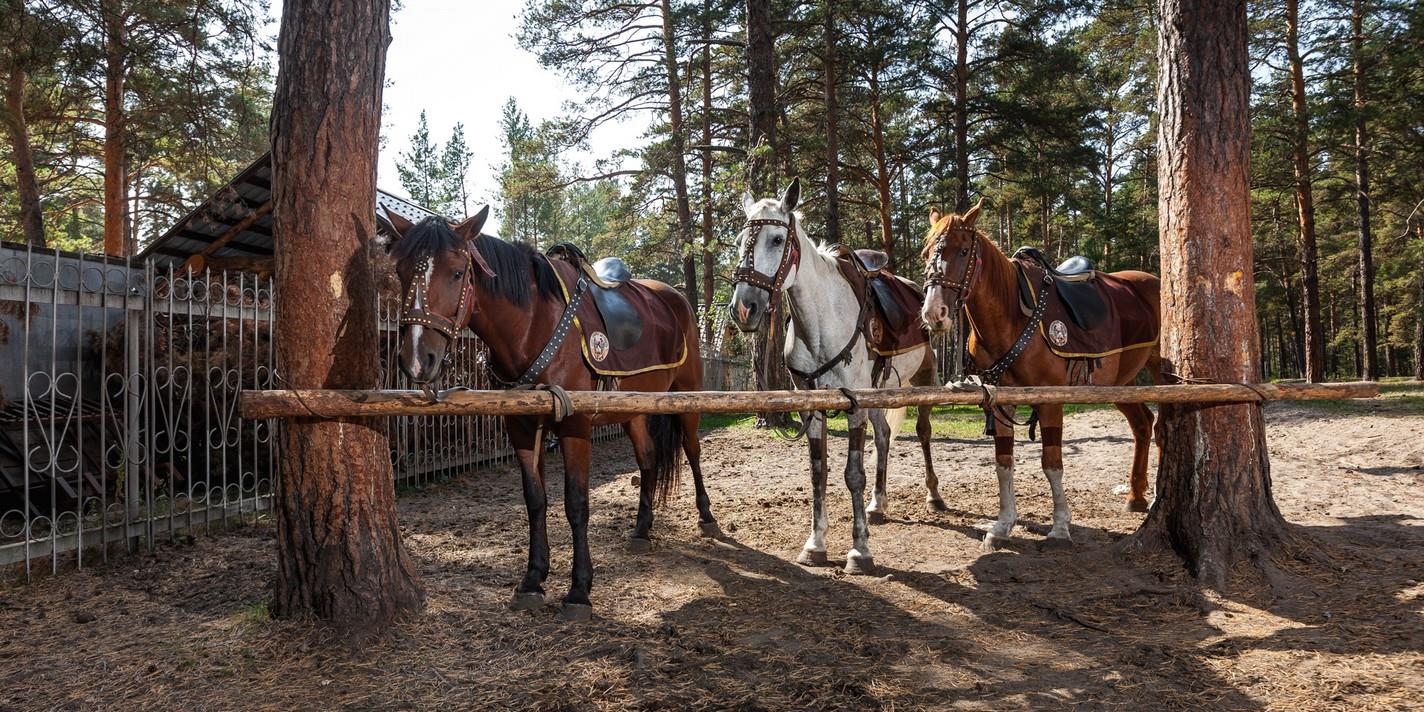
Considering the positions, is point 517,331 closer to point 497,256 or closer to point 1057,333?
point 497,256

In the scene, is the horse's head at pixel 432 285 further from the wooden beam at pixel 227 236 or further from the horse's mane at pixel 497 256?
the wooden beam at pixel 227 236

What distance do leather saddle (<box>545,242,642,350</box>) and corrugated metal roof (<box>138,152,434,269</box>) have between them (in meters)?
4.24

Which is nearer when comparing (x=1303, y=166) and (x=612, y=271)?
(x=612, y=271)

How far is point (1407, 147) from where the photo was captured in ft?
54.1

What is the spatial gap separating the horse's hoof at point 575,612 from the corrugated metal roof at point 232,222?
5.69m

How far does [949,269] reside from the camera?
4.80 meters

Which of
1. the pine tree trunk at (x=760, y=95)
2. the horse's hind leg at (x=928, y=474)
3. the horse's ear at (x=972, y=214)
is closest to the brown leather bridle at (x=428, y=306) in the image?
the horse's ear at (x=972, y=214)

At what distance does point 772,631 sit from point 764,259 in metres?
2.17

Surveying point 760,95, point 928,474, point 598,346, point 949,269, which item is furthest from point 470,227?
point 760,95

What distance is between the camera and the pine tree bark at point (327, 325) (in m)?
3.54

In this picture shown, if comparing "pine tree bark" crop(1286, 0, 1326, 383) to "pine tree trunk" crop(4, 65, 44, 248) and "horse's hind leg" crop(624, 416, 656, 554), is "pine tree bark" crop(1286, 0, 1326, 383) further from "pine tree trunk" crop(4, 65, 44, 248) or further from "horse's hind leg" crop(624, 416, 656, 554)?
"pine tree trunk" crop(4, 65, 44, 248)

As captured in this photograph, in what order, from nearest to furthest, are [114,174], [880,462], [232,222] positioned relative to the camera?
[880,462]
[232,222]
[114,174]

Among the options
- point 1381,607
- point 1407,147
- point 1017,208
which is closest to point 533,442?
point 1381,607

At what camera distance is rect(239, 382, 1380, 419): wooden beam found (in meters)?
3.28
